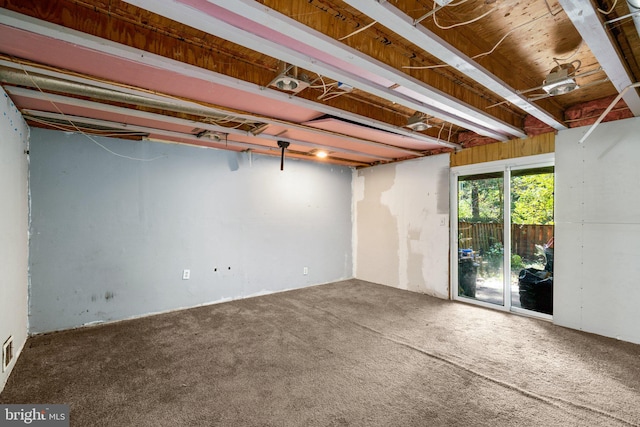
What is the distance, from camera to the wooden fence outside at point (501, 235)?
3.46 m

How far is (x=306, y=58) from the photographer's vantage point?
171 cm

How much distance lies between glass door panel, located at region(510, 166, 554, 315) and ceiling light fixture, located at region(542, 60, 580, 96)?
5.26ft

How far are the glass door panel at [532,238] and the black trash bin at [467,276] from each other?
0.50 metres

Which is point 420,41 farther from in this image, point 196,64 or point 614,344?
point 614,344

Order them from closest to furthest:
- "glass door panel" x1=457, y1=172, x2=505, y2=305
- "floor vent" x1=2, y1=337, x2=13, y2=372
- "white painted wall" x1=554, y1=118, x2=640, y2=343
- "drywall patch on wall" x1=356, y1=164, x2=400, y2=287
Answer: "floor vent" x1=2, y1=337, x2=13, y2=372 → "white painted wall" x1=554, y1=118, x2=640, y2=343 → "glass door panel" x1=457, y1=172, x2=505, y2=305 → "drywall patch on wall" x1=356, y1=164, x2=400, y2=287

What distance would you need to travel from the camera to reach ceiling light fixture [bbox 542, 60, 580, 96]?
6.60 ft

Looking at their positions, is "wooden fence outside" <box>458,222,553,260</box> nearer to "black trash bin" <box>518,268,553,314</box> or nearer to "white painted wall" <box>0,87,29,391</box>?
"black trash bin" <box>518,268,553,314</box>

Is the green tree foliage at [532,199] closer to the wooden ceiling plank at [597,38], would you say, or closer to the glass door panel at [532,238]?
the glass door panel at [532,238]

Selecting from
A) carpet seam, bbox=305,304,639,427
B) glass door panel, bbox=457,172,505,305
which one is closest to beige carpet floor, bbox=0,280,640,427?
carpet seam, bbox=305,304,639,427

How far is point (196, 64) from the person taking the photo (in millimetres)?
1847

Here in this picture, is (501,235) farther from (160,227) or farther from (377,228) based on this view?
(160,227)

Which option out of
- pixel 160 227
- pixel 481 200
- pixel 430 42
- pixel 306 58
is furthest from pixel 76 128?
pixel 481 200

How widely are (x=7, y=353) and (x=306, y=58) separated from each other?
303cm
